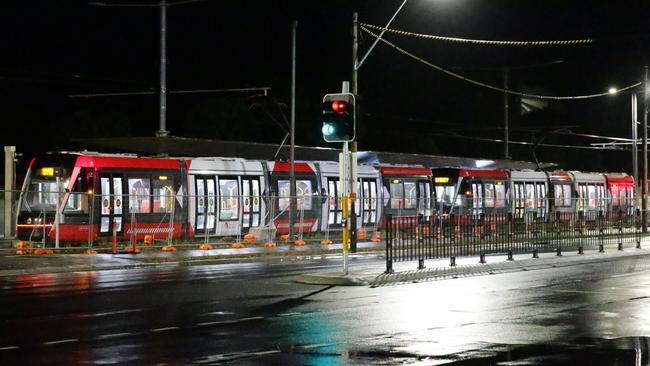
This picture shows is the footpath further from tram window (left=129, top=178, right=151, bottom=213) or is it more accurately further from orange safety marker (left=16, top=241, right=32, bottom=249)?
tram window (left=129, top=178, right=151, bottom=213)

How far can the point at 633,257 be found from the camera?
105ft

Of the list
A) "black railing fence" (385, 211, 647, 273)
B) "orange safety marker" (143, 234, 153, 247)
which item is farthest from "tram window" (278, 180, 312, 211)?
"black railing fence" (385, 211, 647, 273)

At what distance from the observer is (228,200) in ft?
127

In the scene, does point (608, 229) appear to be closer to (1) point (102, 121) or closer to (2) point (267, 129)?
(1) point (102, 121)

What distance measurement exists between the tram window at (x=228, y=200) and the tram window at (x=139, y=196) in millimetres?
3309

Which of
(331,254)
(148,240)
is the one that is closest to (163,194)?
(148,240)

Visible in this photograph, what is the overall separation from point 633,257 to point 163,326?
21.6 metres

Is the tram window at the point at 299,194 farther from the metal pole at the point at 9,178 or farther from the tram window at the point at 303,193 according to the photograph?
the metal pole at the point at 9,178

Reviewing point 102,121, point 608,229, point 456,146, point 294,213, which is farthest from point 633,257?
point 456,146

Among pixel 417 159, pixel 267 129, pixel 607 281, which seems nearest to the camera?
pixel 607 281

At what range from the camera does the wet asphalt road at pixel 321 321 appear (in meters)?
11.5

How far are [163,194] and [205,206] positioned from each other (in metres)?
1.83

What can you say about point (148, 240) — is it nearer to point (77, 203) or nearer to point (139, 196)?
point (139, 196)

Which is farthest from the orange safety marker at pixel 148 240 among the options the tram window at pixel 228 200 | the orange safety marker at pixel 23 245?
the tram window at pixel 228 200
